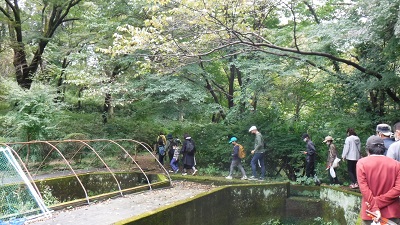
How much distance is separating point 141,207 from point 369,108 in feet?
28.5

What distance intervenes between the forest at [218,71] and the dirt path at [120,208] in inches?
129

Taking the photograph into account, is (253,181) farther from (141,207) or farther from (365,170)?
(365,170)

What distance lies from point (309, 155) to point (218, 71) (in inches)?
322

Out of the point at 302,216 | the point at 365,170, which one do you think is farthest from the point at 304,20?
the point at 365,170

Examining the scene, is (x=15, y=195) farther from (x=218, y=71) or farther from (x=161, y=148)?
(x=218, y=71)

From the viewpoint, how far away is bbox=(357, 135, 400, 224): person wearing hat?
13.6ft

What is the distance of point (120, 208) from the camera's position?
8898 millimetres

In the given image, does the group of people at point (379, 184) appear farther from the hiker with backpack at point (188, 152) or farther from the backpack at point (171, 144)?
the backpack at point (171, 144)

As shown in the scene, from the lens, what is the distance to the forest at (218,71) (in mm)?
9586

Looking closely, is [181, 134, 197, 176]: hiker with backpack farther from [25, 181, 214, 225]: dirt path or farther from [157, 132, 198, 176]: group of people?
[25, 181, 214, 225]: dirt path

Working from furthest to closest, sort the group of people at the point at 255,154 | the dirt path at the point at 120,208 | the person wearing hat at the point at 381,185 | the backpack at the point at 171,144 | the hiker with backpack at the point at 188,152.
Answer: the backpack at the point at 171,144
the hiker with backpack at the point at 188,152
the group of people at the point at 255,154
the dirt path at the point at 120,208
the person wearing hat at the point at 381,185

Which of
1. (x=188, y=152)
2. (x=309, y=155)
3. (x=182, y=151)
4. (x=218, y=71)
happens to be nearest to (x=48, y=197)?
(x=182, y=151)

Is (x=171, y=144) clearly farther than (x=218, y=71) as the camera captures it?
No

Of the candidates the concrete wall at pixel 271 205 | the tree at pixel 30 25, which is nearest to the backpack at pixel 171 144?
the concrete wall at pixel 271 205
